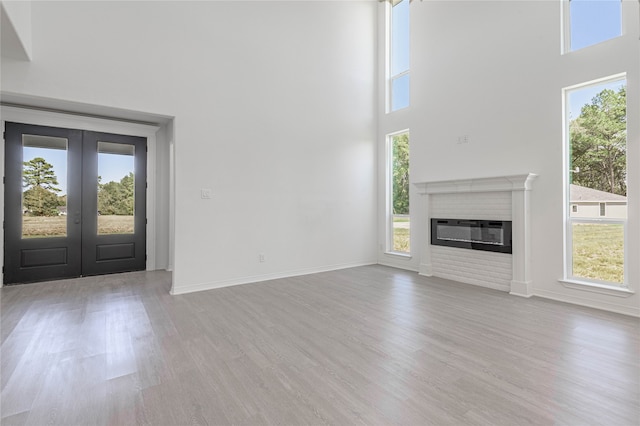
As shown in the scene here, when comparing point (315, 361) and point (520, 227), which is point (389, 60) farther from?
point (315, 361)

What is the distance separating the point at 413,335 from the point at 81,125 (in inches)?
221

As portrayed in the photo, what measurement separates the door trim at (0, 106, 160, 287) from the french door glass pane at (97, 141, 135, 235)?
0.25 m

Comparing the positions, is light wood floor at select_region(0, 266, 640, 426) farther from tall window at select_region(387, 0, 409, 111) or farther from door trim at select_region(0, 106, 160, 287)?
tall window at select_region(387, 0, 409, 111)

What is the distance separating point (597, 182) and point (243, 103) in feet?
15.4

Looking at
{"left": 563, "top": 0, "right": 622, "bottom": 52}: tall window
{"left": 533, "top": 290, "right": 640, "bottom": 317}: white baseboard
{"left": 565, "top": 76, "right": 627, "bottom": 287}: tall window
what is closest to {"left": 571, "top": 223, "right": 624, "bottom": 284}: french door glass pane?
{"left": 565, "top": 76, "right": 627, "bottom": 287}: tall window

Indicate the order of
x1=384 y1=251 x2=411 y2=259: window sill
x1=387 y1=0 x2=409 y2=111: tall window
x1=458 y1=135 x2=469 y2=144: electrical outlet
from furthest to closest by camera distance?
1. x1=387 y1=0 x2=409 y2=111: tall window
2. x1=384 y1=251 x2=411 y2=259: window sill
3. x1=458 y1=135 x2=469 y2=144: electrical outlet

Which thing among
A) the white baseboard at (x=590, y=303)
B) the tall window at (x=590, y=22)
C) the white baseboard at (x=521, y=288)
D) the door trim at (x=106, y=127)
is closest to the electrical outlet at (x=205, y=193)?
the door trim at (x=106, y=127)

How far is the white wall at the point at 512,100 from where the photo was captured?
3.43m

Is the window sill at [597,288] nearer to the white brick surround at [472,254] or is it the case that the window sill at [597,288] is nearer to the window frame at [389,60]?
the white brick surround at [472,254]

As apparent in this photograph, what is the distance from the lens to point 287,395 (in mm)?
1903

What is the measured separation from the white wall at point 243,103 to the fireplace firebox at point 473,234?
154 centimetres

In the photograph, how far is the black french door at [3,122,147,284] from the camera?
455 cm

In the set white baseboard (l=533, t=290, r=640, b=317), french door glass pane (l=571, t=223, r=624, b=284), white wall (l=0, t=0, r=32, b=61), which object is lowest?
white baseboard (l=533, t=290, r=640, b=317)

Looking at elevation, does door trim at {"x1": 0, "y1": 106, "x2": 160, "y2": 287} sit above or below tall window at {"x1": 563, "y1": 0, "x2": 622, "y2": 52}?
below
